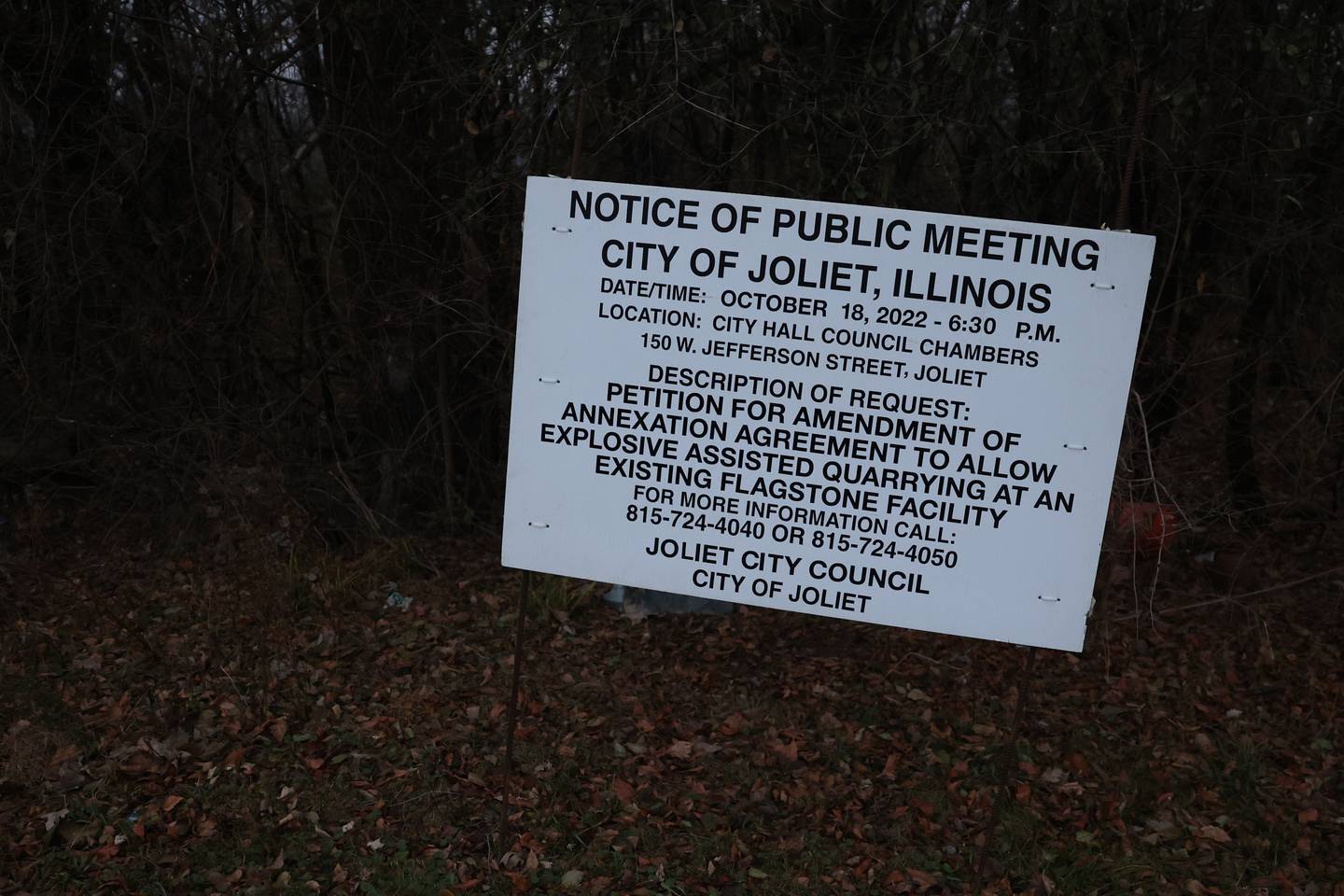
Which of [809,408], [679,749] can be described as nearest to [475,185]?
[809,408]

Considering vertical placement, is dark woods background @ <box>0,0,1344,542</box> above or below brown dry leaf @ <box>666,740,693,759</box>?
above

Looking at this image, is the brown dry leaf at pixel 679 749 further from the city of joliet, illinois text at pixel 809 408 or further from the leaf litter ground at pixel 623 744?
the city of joliet, illinois text at pixel 809 408

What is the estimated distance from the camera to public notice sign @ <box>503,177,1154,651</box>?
117 inches

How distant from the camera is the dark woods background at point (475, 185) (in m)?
5.00

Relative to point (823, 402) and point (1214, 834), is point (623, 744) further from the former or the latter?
point (1214, 834)

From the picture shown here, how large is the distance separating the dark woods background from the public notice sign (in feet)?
6.13

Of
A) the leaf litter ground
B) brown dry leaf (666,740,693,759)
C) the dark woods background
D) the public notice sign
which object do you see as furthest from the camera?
the dark woods background

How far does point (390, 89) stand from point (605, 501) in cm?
373

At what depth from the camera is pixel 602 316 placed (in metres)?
3.21

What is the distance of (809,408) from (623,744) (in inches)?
78.7

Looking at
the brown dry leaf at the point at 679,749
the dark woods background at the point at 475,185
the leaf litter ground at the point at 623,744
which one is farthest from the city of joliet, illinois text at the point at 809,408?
the dark woods background at the point at 475,185

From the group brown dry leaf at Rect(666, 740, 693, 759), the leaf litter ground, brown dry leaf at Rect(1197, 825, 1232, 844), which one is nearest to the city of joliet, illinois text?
the leaf litter ground

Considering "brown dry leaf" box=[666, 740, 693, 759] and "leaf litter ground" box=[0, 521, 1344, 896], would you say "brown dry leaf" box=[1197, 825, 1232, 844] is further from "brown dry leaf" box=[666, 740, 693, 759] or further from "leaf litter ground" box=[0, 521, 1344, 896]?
"brown dry leaf" box=[666, 740, 693, 759]

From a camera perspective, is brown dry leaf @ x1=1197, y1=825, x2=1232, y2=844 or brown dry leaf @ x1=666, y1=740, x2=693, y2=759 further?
brown dry leaf @ x1=666, y1=740, x2=693, y2=759
